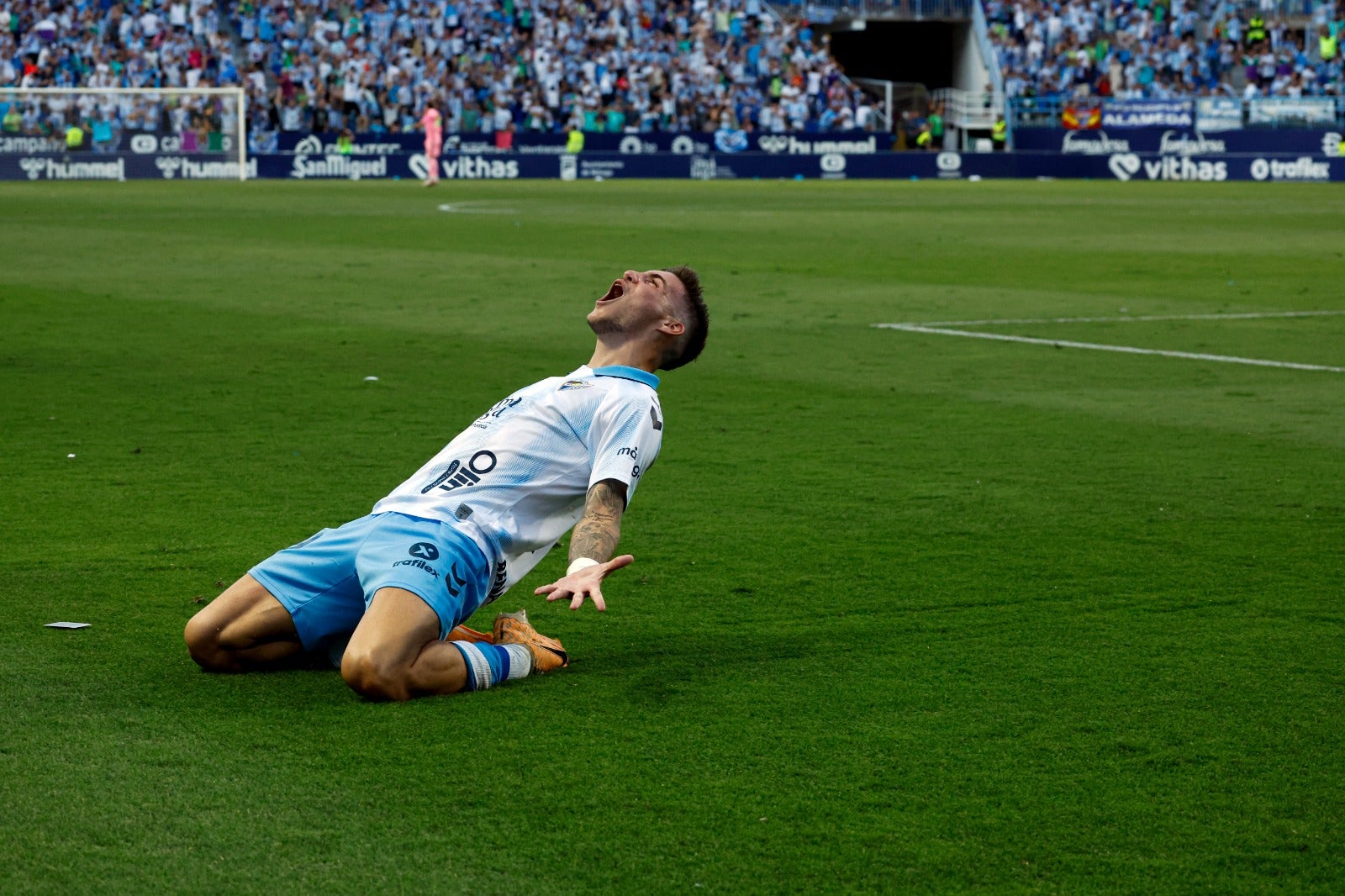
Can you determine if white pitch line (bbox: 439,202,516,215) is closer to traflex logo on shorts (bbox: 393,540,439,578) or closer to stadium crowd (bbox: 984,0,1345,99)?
traflex logo on shorts (bbox: 393,540,439,578)

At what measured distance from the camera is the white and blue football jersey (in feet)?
15.3

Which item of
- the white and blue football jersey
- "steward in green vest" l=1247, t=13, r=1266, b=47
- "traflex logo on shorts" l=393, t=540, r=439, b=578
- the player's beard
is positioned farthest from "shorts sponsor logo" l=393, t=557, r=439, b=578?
"steward in green vest" l=1247, t=13, r=1266, b=47

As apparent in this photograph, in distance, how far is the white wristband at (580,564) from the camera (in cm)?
420

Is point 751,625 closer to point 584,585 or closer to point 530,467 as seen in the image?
point 530,467

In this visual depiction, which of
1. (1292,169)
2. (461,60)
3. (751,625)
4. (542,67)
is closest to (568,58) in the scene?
(542,67)

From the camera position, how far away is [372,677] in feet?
14.3

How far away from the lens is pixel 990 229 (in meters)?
25.3

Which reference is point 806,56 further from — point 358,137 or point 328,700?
point 328,700

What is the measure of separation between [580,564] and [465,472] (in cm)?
66

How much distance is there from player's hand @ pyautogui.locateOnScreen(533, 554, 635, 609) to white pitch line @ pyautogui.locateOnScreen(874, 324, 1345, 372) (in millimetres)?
8311

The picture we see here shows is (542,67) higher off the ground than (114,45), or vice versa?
(114,45)

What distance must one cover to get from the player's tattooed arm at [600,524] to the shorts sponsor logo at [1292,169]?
44325 mm

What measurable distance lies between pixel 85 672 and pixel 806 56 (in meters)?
47.2

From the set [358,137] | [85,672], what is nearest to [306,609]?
[85,672]
